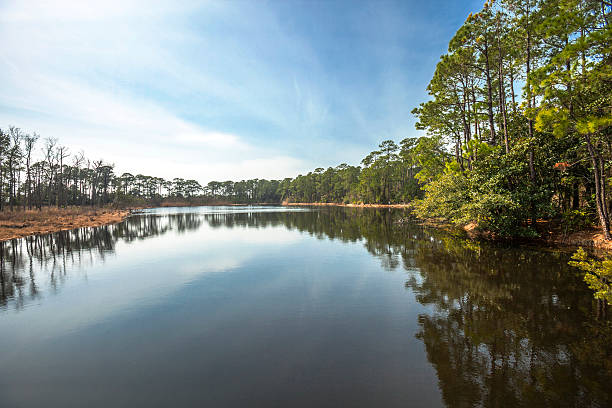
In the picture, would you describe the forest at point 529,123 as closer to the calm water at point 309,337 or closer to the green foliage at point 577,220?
the green foliage at point 577,220

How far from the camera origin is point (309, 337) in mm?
5262

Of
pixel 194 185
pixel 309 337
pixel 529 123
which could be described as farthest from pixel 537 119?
pixel 194 185

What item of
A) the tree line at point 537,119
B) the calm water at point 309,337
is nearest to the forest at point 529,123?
the tree line at point 537,119

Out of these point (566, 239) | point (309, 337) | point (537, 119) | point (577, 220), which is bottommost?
point (309, 337)

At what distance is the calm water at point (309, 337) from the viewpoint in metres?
3.69

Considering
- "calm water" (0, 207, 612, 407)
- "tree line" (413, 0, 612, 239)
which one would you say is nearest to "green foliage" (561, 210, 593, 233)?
"tree line" (413, 0, 612, 239)

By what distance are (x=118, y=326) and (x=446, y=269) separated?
395 inches

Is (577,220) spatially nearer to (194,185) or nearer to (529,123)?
(529,123)

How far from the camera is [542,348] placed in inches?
178

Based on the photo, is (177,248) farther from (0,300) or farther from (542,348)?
(542,348)

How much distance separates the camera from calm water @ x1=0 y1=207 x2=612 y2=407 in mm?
3686

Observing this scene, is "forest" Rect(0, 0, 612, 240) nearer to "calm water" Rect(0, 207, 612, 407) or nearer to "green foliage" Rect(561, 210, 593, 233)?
"green foliage" Rect(561, 210, 593, 233)

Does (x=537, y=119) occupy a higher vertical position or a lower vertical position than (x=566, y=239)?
higher

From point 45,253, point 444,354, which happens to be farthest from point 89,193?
point 444,354
